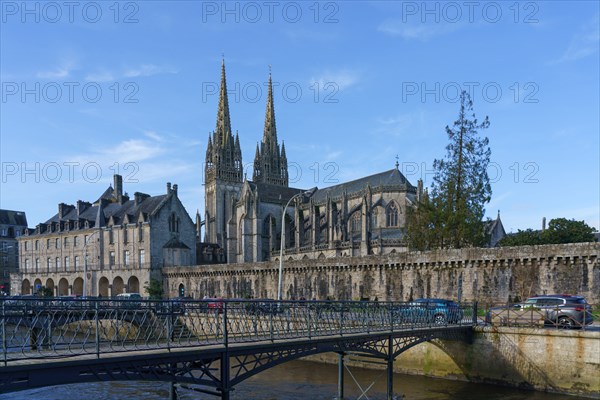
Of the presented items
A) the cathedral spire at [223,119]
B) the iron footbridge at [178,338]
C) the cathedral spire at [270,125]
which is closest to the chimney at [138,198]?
the cathedral spire at [223,119]

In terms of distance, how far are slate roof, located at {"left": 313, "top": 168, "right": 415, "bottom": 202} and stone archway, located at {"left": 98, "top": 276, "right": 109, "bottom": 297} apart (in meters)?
33.3

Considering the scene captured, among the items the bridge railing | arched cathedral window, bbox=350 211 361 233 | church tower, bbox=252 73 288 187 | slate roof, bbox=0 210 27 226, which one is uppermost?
church tower, bbox=252 73 288 187

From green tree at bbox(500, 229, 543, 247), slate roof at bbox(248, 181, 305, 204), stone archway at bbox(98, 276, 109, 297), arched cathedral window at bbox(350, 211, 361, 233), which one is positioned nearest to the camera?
green tree at bbox(500, 229, 543, 247)

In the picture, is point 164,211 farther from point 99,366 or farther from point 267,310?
point 99,366

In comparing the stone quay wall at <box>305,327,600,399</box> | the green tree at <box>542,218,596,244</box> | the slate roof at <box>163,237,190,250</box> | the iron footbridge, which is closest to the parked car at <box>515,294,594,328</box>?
the stone quay wall at <box>305,327,600,399</box>

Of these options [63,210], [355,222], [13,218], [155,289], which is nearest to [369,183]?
[355,222]

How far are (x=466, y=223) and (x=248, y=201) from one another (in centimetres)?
4543

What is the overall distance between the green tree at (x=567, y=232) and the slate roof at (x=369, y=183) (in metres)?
17.6

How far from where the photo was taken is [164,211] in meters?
70.7

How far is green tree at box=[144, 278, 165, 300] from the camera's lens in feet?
214

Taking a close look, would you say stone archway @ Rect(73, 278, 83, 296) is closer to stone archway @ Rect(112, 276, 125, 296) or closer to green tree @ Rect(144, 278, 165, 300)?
stone archway @ Rect(112, 276, 125, 296)

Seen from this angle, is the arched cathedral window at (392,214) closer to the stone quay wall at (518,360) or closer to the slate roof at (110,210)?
the slate roof at (110,210)

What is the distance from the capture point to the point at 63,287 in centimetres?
7919

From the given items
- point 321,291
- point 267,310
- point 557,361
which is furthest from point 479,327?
point 321,291
